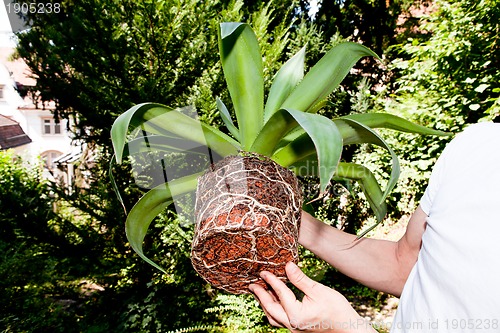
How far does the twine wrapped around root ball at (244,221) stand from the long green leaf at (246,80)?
0.11 m

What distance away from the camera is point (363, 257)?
4.14ft

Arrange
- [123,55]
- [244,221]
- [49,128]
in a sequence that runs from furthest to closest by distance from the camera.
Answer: [49,128] → [123,55] → [244,221]

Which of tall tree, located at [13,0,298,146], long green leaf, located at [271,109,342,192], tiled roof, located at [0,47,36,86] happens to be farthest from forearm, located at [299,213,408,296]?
tiled roof, located at [0,47,36,86]

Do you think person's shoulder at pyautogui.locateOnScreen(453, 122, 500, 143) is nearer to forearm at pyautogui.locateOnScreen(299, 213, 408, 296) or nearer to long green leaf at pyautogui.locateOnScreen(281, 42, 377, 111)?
long green leaf at pyautogui.locateOnScreen(281, 42, 377, 111)

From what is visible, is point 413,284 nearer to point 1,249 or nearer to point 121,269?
point 121,269

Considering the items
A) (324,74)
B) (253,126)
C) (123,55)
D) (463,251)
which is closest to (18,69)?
(123,55)

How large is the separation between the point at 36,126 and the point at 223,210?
2176cm

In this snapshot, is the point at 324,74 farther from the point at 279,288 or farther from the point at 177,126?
the point at 279,288

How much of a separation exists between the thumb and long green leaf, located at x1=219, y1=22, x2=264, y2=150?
344 mm

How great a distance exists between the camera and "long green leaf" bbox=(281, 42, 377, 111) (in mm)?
929

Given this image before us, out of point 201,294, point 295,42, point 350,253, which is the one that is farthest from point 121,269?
point 295,42

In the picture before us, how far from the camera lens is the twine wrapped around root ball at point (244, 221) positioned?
81 centimetres

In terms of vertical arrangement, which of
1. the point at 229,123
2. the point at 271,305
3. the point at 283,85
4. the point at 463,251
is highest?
the point at 283,85

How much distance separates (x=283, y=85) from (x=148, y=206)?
0.54 metres
